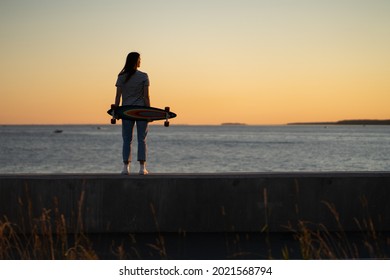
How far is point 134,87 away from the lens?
981 cm

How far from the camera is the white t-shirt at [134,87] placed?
976cm

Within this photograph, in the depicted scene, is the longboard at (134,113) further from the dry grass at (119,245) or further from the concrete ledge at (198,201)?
the dry grass at (119,245)

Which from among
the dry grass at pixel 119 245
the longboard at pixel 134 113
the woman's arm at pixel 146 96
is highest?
the woman's arm at pixel 146 96

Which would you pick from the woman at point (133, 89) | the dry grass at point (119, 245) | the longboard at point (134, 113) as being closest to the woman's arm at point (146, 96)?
the woman at point (133, 89)

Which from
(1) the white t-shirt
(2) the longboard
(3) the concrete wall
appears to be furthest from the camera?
(1) the white t-shirt

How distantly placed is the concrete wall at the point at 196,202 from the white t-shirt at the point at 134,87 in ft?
4.85

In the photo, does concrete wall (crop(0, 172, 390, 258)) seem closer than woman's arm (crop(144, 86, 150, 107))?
Yes

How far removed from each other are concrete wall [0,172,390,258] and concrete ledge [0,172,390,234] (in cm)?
1

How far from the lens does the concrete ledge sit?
8.71 meters

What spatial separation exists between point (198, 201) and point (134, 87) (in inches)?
86.8

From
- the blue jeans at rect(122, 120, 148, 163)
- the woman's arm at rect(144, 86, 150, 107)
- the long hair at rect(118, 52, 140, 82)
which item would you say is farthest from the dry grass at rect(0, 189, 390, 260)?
the long hair at rect(118, 52, 140, 82)

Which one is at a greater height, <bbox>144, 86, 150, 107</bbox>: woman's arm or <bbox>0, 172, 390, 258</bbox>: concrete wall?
<bbox>144, 86, 150, 107</bbox>: woman's arm

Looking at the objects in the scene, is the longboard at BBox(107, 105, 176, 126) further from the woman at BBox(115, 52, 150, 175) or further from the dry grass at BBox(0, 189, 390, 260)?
the dry grass at BBox(0, 189, 390, 260)

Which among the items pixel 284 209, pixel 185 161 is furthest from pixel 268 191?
pixel 185 161
